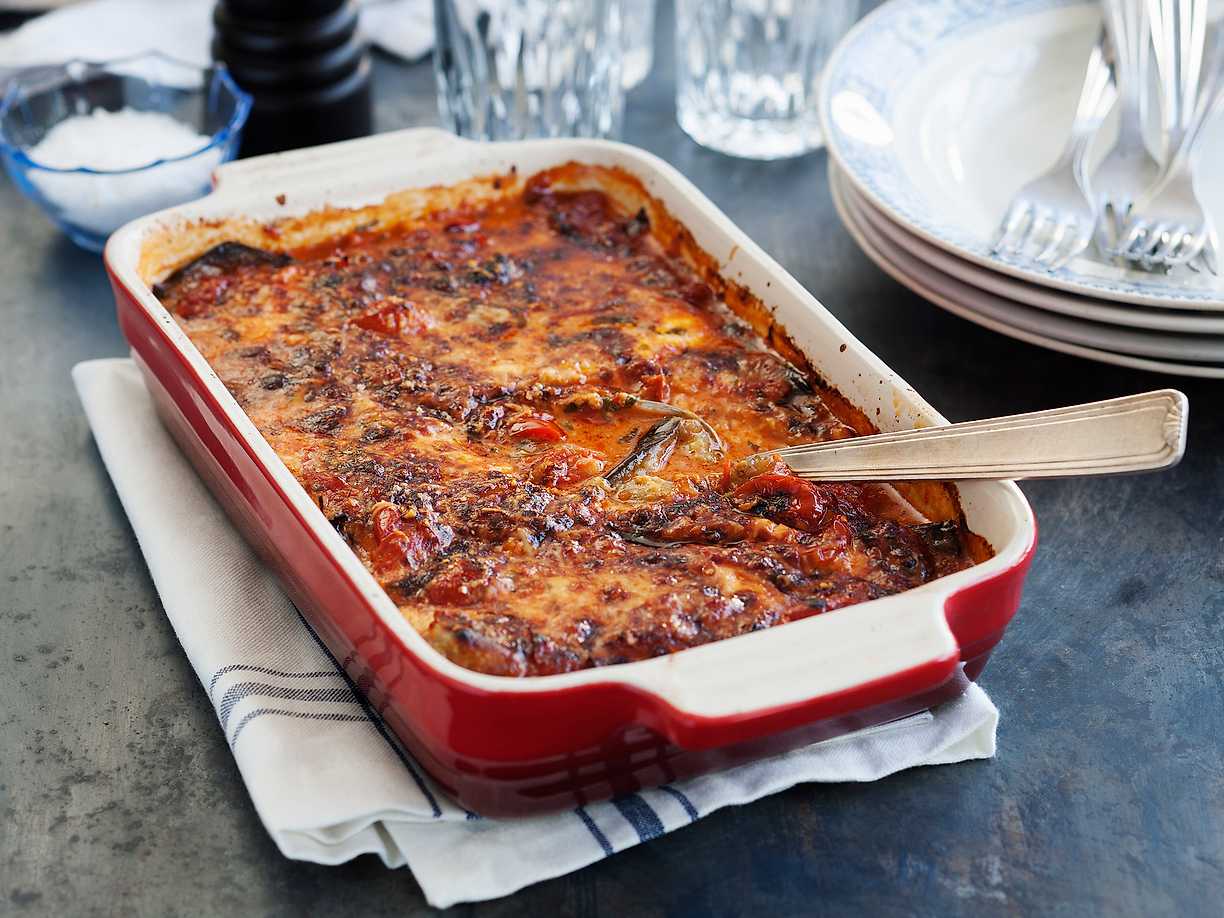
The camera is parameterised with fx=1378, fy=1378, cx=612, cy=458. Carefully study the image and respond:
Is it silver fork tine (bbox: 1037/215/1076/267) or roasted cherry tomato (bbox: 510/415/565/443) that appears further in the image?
silver fork tine (bbox: 1037/215/1076/267)

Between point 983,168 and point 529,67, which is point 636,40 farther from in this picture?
point 983,168

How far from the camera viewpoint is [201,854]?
1.59 metres

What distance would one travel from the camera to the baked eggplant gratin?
1639mm

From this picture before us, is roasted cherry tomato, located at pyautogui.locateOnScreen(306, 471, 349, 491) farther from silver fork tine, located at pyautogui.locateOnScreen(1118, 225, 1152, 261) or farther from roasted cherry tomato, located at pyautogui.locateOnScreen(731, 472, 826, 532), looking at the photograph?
silver fork tine, located at pyautogui.locateOnScreen(1118, 225, 1152, 261)

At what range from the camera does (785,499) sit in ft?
5.93

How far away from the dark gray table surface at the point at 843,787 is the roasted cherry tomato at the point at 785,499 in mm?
337

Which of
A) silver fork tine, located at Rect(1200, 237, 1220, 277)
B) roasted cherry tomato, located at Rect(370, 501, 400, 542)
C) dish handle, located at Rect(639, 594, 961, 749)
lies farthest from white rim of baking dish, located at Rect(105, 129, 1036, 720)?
silver fork tine, located at Rect(1200, 237, 1220, 277)

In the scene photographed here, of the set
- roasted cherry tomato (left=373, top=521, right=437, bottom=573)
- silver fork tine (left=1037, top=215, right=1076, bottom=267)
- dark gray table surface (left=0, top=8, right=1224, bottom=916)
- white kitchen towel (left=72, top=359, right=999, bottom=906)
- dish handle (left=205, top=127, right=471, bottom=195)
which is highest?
dish handle (left=205, top=127, right=471, bottom=195)

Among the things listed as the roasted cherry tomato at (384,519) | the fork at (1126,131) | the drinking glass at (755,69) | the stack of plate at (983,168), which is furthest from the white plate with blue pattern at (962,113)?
the roasted cherry tomato at (384,519)

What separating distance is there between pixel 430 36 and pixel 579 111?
0.65 meters

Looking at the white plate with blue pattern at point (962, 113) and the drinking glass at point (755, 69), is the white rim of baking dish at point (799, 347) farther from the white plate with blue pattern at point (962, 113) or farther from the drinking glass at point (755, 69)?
the drinking glass at point (755, 69)

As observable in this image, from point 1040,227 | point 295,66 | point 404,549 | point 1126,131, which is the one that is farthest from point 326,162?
point 1126,131

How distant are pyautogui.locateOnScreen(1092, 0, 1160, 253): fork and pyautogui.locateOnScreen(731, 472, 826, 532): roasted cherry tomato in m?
0.90

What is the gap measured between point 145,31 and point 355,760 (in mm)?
2400
